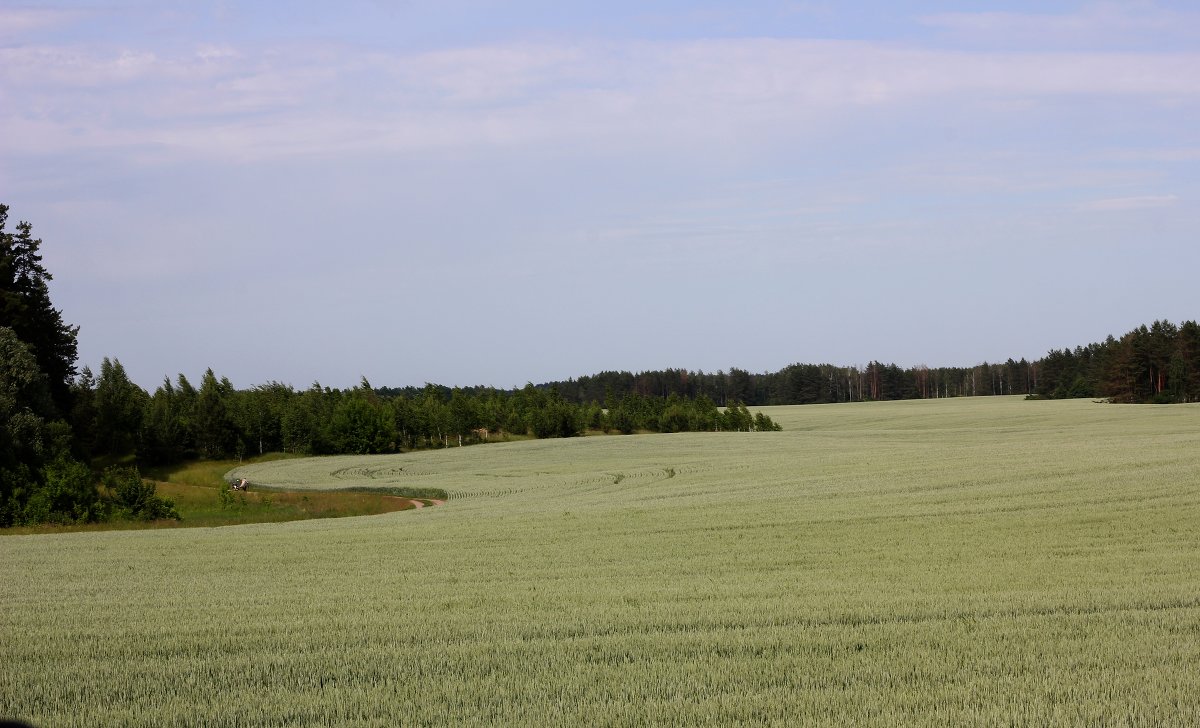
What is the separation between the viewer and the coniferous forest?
3831 cm

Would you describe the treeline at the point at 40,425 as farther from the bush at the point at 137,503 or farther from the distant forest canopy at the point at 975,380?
the distant forest canopy at the point at 975,380

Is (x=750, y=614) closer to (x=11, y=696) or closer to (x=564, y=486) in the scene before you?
(x=11, y=696)

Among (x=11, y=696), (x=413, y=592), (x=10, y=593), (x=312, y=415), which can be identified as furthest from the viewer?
(x=312, y=415)

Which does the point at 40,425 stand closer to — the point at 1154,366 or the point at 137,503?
the point at 137,503

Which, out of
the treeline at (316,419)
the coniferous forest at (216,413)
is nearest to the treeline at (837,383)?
the coniferous forest at (216,413)

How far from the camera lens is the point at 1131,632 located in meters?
10.1

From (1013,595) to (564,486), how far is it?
30.0 metres

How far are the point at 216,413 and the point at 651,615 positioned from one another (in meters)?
75.2

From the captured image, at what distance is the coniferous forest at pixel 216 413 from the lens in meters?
38.3

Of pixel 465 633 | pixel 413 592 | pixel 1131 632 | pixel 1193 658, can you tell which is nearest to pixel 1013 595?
pixel 1131 632

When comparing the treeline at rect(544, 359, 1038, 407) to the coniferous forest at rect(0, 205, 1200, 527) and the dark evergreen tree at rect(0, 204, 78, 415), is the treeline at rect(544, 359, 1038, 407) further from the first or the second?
the dark evergreen tree at rect(0, 204, 78, 415)

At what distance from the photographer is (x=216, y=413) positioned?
262 feet

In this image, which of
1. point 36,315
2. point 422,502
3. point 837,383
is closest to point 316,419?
point 36,315

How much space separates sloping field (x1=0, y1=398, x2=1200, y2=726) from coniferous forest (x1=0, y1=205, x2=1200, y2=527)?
42.8 ft
